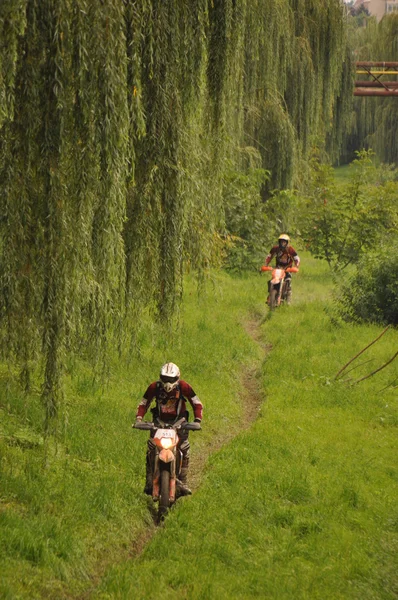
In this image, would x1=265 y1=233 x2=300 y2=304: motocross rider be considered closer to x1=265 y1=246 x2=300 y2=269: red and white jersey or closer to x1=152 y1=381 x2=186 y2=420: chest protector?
x1=265 y1=246 x2=300 y2=269: red and white jersey

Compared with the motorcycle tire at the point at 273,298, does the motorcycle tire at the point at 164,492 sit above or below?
above

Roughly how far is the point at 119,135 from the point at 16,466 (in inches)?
147

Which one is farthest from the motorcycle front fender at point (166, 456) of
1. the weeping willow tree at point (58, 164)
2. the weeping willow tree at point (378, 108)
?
the weeping willow tree at point (378, 108)

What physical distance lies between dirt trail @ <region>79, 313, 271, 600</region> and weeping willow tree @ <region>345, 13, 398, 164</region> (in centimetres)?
2225

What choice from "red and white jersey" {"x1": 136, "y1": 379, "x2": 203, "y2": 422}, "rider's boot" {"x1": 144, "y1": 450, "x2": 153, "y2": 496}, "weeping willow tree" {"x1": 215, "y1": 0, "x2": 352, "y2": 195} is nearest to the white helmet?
"red and white jersey" {"x1": 136, "y1": 379, "x2": 203, "y2": 422}

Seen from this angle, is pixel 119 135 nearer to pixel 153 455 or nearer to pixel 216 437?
pixel 153 455

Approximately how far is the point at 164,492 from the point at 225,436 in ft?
10.9

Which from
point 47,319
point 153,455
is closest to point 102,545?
point 153,455

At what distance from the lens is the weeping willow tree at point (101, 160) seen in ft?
20.8

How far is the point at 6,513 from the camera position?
23.6ft

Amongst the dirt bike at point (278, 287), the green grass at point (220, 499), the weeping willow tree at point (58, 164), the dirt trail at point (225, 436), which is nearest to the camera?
the weeping willow tree at point (58, 164)

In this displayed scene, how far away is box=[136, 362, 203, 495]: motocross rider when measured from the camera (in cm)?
848

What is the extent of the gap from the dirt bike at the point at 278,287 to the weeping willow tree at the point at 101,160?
8.89m

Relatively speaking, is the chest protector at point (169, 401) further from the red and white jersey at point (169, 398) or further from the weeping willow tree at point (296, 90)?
the weeping willow tree at point (296, 90)
